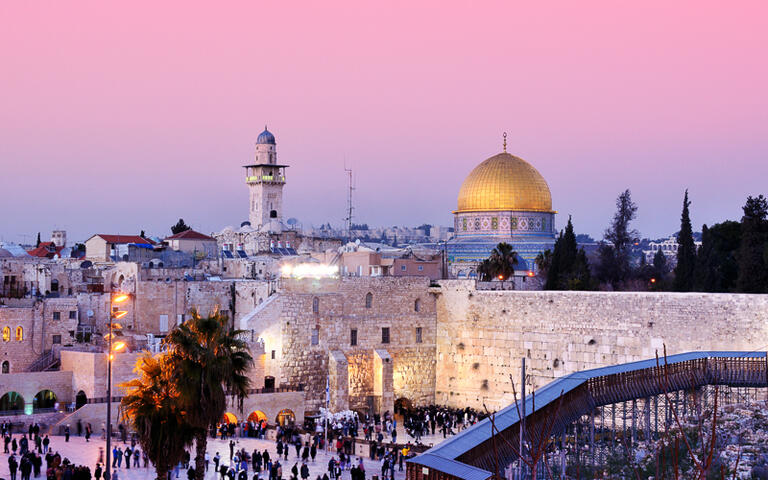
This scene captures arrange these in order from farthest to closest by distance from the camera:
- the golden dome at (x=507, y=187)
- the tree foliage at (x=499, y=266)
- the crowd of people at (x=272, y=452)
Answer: the golden dome at (x=507, y=187) → the tree foliage at (x=499, y=266) → the crowd of people at (x=272, y=452)

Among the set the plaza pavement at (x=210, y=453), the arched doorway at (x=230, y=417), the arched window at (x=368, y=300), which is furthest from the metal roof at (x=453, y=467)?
the arched window at (x=368, y=300)

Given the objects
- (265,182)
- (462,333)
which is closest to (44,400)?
(462,333)

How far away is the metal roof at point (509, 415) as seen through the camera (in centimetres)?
1344

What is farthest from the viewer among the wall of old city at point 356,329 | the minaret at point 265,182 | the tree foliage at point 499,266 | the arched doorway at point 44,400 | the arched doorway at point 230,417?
the minaret at point 265,182

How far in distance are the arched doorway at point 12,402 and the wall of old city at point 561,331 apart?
45.2 feet

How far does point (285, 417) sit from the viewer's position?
94.3ft

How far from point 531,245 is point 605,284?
6.44m

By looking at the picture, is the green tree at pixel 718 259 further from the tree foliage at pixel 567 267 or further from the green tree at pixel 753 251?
the tree foliage at pixel 567 267

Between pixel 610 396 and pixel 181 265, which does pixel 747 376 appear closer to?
pixel 610 396

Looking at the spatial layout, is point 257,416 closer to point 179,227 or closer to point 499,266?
point 499,266

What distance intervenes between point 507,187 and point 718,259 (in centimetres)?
1393

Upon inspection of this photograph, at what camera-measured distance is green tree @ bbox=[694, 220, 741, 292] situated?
30.4 m

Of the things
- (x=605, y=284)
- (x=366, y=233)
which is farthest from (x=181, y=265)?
(x=366, y=233)

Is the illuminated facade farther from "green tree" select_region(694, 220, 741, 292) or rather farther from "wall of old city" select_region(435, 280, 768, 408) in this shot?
"wall of old city" select_region(435, 280, 768, 408)
